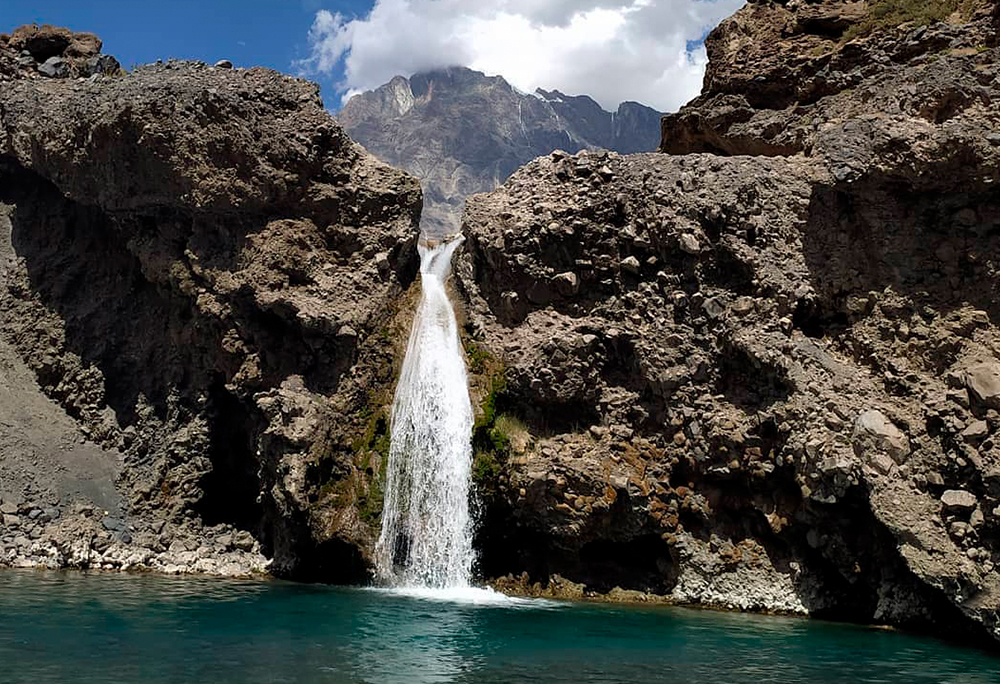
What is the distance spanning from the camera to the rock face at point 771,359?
803 inches

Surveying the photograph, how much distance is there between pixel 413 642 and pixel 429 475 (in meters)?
8.88

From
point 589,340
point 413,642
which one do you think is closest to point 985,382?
point 589,340

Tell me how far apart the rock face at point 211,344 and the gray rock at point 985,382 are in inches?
624

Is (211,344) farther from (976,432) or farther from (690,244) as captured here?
(976,432)

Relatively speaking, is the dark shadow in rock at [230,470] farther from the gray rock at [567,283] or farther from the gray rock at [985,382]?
the gray rock at [985,382]

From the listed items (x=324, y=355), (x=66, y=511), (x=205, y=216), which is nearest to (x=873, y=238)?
(x=324, y=355)

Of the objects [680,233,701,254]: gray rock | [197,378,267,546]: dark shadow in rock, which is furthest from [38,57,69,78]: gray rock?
[680,233,701,254]: gray rock

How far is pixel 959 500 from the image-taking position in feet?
61.7

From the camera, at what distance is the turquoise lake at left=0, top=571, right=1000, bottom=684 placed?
1364 cm

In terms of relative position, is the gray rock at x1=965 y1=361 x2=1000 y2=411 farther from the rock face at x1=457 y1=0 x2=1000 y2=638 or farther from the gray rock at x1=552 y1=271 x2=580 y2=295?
the gray rock at x1=552 y1=271 x2=580 y2=295

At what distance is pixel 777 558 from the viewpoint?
22562 mm

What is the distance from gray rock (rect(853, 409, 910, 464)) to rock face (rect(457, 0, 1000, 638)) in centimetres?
5

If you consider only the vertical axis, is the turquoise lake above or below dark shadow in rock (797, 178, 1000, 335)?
below

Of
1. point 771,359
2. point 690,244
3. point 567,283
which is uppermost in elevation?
point 690,244
